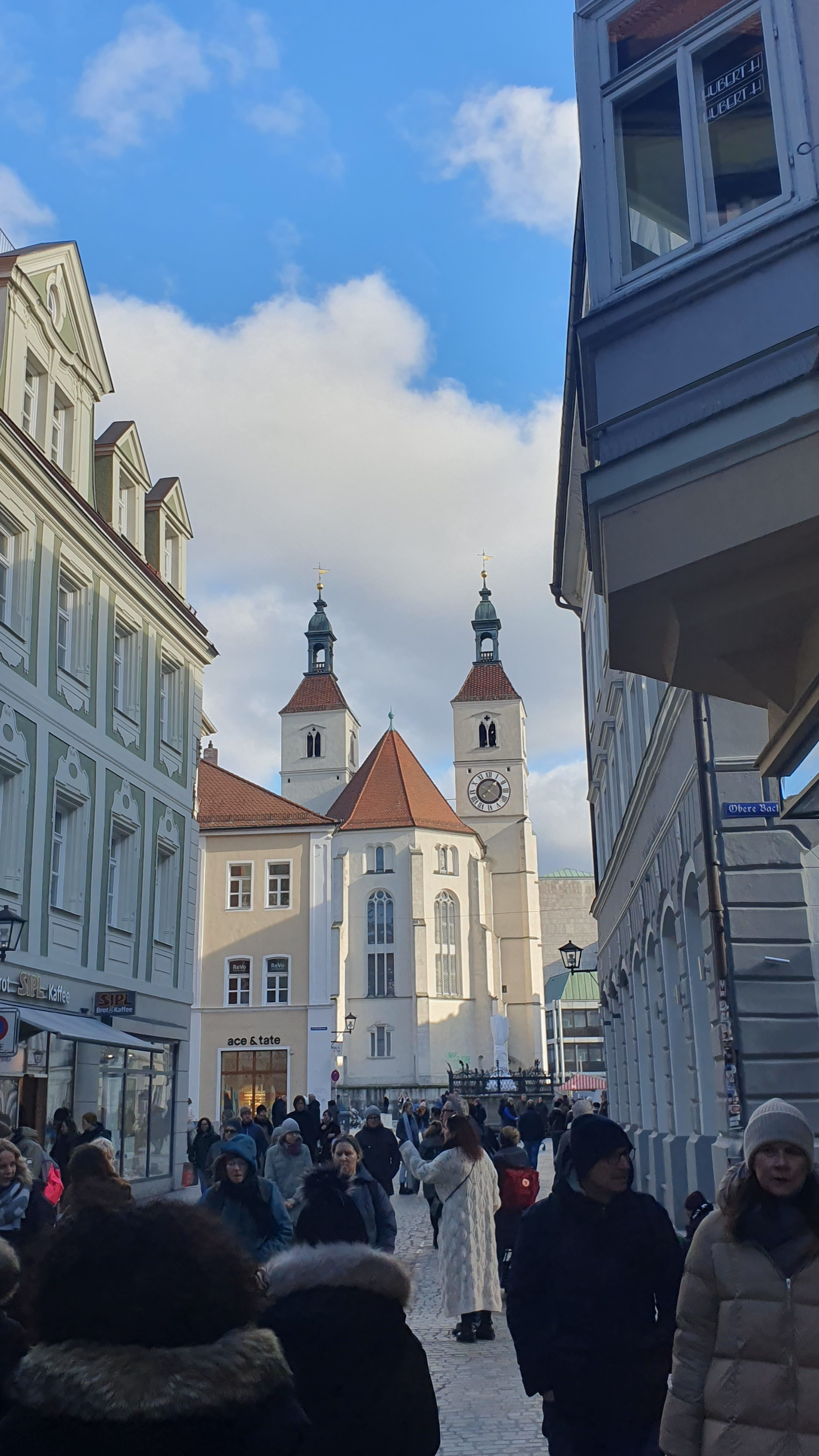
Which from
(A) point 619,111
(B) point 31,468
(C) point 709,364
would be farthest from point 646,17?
(B) point 31,468

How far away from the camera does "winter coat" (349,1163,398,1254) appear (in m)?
7.99

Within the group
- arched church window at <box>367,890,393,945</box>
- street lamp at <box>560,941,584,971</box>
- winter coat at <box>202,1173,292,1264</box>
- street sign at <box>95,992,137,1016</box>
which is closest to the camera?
winter coat at <box>202,1173,292,1264</box>

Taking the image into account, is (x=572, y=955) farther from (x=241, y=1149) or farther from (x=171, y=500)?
(x=241, y=1149)

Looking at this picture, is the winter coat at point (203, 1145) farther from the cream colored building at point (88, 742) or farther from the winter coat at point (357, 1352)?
the winter coat at point (357, 1352)

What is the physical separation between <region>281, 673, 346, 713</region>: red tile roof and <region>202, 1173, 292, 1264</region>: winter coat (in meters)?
90.7

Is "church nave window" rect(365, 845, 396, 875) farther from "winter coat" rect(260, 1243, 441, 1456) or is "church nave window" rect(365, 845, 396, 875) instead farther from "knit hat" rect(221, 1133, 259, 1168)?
"winter coat" rect(260, 1243, 441, 1456)

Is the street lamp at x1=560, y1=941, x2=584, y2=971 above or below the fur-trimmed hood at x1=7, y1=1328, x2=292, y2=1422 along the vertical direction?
above

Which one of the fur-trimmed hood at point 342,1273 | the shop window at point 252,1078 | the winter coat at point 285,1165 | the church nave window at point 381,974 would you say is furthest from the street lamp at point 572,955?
the church nave window at point 381,974

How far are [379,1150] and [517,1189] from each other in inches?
130

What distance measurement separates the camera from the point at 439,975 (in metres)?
78.5

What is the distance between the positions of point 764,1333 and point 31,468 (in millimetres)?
18029

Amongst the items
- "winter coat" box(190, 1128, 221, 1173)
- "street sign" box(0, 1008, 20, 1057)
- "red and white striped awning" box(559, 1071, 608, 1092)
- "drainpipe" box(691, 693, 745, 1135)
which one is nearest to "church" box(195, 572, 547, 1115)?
"red and white striped awning" box(559, 1071, 608, 1092)

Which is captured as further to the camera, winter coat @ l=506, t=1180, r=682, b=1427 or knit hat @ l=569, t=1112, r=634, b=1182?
knit hat @ l=569, t=1112, r=634, b=1182

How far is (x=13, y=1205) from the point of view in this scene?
22.9 ft
